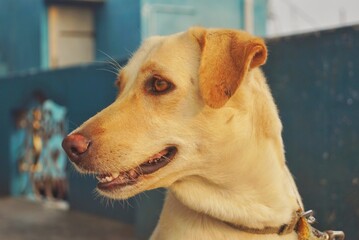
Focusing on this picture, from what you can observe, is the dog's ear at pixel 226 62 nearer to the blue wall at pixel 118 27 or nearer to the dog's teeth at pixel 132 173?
the dog's teeth at pixel 132 173

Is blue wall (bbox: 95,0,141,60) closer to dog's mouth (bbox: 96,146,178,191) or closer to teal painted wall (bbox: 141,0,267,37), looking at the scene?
teal painted wall (bbox: 141,0,267,37)

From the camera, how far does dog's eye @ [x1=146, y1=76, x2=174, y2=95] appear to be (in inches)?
102

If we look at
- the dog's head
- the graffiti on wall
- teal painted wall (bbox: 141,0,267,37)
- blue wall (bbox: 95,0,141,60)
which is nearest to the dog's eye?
the dog's head

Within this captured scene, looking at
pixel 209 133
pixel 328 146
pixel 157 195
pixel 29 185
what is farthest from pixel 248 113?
pixel 29 185

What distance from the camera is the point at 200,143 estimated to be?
257cm

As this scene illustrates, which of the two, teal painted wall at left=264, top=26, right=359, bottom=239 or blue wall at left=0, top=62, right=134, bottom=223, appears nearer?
teal painted wall at left=264, top=26, right=359, bottom=239

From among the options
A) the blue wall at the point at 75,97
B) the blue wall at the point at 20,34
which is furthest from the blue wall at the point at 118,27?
the blue wall at the point at 75,97

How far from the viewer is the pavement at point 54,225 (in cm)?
686

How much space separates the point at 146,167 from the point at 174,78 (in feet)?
1.20

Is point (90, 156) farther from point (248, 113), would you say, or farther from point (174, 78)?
point (248, 113)

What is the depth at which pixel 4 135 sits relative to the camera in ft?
32.6

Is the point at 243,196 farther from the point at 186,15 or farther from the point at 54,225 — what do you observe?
the point at 186,15

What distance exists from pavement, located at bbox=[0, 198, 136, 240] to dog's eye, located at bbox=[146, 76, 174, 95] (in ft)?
13.5

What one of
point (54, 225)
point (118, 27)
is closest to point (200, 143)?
point (54, 225)
